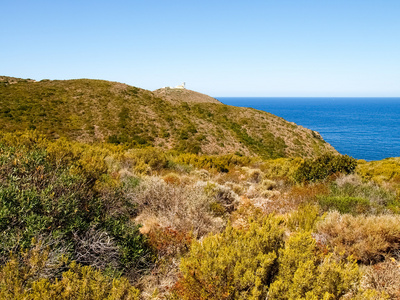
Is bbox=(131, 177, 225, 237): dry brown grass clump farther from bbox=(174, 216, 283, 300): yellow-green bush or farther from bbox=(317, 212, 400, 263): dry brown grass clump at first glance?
bbox=(317, 212, 400, 263): dry brown grass clump

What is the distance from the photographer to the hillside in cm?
2692

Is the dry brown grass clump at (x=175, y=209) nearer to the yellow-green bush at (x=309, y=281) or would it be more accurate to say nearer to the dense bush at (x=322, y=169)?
the yellow-green bush at (x=309, y=281)

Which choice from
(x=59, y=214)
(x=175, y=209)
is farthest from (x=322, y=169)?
(x=59, y=214)

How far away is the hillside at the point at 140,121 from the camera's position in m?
26.9

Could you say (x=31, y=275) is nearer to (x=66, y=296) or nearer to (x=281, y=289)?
(x=66, y=296)

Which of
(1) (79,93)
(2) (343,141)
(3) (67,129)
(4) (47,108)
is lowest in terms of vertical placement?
(2) (343,141)

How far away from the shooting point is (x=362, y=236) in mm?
4742

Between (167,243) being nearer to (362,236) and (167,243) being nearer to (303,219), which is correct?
(303,219)

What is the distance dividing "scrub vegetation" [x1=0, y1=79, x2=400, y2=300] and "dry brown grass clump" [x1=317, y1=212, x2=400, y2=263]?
2 centimetres

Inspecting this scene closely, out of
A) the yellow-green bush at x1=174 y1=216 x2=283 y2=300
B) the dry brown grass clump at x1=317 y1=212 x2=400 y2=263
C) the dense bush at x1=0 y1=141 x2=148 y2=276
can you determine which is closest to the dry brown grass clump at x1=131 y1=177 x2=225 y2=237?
the dense bush at x1=0 y1=141 x2=148 y2=276

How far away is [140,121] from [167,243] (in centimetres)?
2850

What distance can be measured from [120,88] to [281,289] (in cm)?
3992

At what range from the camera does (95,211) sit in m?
4.62

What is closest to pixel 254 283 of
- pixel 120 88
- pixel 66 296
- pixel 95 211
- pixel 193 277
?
pixel 193 277
